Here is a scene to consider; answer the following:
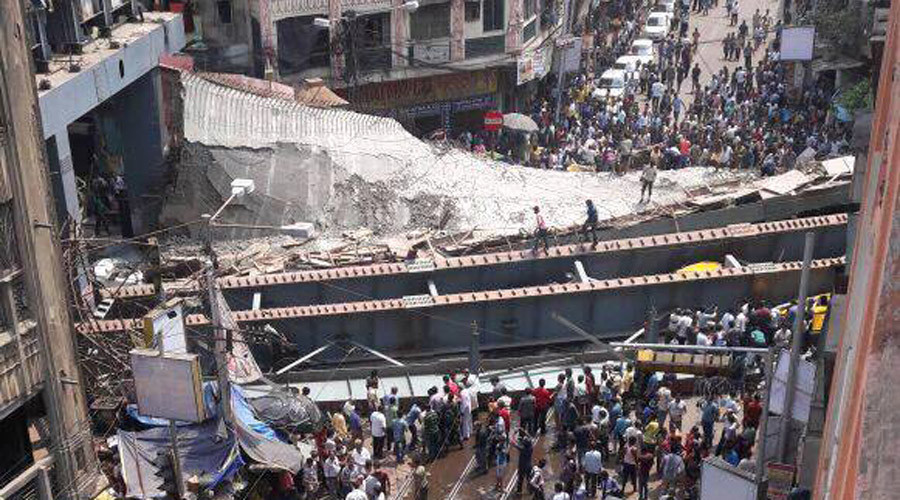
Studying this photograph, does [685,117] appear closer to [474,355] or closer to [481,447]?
[474,355]

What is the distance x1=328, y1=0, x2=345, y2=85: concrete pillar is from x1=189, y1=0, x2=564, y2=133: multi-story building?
1.4 inches

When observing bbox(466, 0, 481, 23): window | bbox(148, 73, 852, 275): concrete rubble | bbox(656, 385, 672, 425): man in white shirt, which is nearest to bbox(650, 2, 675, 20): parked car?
bbox(466, 0, 481, 23): window

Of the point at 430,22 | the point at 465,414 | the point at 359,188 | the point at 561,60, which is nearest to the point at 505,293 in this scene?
the point at 465,414

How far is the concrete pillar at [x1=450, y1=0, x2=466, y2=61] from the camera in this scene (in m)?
44.4

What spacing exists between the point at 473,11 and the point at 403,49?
2960 millimetres

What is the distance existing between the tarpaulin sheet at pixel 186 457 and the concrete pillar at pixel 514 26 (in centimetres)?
2799

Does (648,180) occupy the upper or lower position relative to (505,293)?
upper

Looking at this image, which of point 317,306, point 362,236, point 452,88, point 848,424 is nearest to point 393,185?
point 362,236

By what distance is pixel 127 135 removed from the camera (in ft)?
112

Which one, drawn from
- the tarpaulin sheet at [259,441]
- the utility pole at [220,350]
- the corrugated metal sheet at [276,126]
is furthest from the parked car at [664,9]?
the utility pole at [220,350]

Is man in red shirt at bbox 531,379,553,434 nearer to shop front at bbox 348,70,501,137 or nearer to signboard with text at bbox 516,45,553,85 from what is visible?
shop front at bbox 348,70,501,137

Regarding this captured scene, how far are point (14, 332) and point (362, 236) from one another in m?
15.2

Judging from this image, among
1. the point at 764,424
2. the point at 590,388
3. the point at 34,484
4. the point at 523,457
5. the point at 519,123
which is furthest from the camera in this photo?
the point at 519,123

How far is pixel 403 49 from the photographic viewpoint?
4431 cm
